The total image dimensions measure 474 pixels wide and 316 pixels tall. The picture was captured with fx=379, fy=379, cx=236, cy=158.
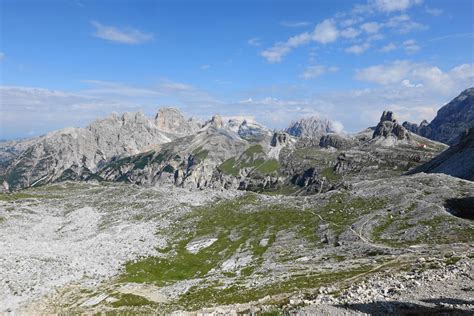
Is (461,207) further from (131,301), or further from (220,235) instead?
(131,301)

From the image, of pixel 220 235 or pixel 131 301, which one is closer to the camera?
pixel 131 301

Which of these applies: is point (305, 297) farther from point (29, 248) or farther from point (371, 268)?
point (29, 248)

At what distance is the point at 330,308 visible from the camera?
35312mm

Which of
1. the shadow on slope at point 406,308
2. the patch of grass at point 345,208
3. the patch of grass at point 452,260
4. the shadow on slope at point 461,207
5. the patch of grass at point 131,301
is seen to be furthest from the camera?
the patch of grass at point 345,208

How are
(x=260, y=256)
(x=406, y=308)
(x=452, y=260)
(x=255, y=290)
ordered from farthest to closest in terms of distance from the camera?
(x=260, y=256) → (x=255, y=290) → (x=452, y=260) → (x=406, y=308)

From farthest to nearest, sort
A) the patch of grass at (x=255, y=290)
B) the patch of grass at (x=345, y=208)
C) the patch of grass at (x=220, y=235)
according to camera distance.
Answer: the patch of grass at (x=345, y=208) → the patch of grass at (x=220, y=235) → the patch of grass at (x=255, y=290)

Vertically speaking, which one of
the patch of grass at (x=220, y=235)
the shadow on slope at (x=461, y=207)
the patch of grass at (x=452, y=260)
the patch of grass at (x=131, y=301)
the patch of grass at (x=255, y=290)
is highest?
the patch of grass at (x=452, y=260)

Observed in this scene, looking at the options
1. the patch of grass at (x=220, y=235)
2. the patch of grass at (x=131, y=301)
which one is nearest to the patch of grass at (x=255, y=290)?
the patch of grass at (x=131, y=301)

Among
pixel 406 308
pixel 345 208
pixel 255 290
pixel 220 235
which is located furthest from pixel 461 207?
pixel 406 308

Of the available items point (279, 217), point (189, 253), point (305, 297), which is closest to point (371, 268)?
point (305, 297)

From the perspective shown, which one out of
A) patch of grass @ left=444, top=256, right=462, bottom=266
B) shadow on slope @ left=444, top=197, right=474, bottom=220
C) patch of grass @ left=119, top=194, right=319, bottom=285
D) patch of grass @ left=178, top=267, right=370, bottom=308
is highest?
patch of grass @ left=444, top=256, right=462, bottom=266

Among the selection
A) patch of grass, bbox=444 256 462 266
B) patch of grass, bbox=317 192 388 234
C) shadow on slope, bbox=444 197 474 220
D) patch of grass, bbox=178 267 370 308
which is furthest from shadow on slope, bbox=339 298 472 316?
shadow on slope, bbox=444 197 474 220

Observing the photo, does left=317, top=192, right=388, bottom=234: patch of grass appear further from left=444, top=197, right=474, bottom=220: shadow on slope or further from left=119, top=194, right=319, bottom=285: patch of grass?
left=444, top=197, right=474, bottom=220: shadow on slope

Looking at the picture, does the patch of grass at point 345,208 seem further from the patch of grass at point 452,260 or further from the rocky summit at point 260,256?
the patch of grass at point 452,260
